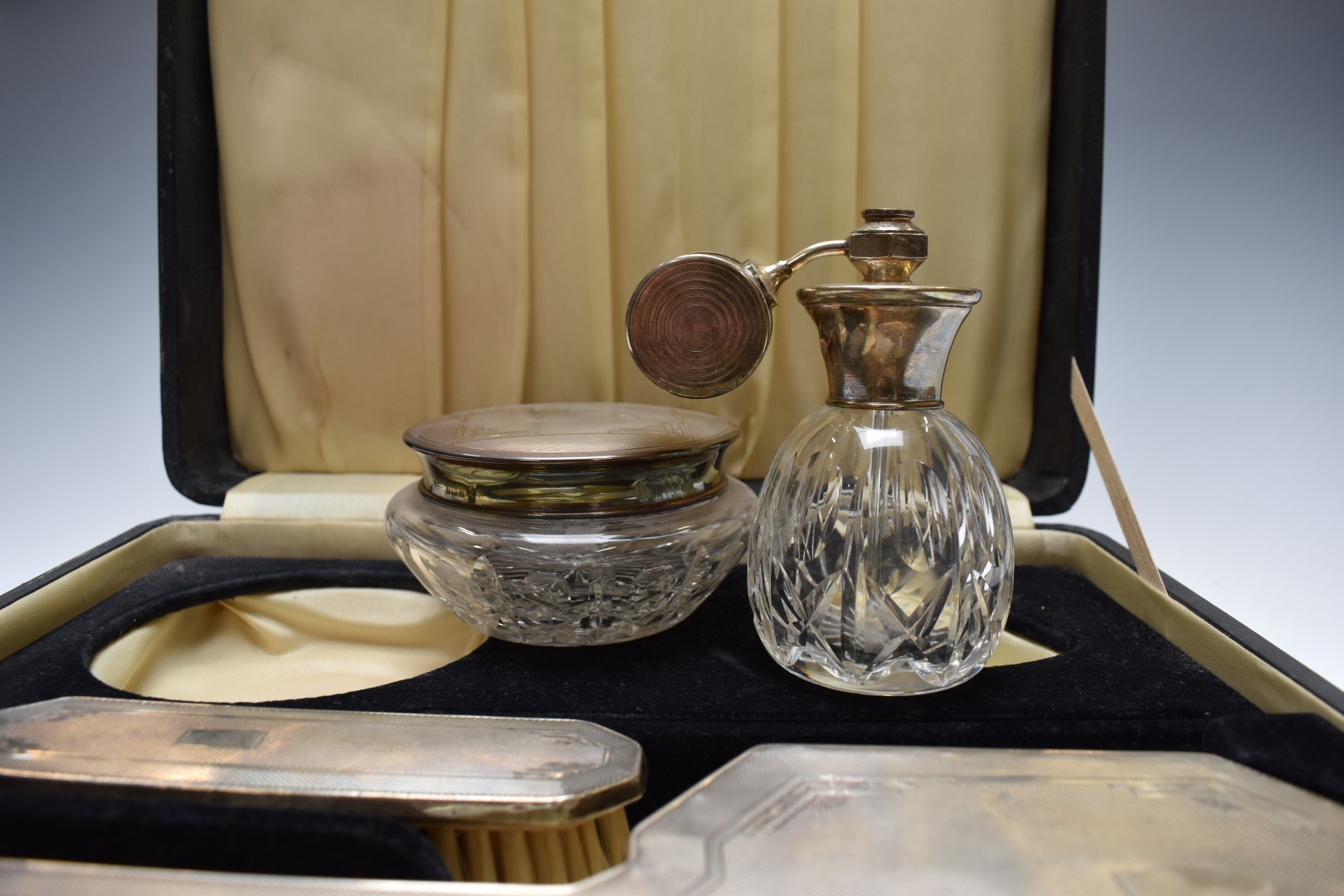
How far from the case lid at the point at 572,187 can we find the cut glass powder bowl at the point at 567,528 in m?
0.25

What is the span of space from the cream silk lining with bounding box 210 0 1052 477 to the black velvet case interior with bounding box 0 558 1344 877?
0.27 m

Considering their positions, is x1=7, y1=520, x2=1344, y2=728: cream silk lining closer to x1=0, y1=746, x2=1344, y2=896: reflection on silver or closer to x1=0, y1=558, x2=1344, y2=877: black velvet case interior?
x1=0, y1=558, x2=1344, y2=877: black velvet case interior

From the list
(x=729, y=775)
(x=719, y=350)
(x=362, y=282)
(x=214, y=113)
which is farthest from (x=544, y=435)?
(x=214, y=113)

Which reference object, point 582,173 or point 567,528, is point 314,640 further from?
point 582,173

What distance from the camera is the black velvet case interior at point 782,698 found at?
18.8 inches

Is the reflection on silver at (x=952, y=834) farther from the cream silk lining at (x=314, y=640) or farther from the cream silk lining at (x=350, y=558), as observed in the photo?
the cream silk lining at (x=314, y=640)

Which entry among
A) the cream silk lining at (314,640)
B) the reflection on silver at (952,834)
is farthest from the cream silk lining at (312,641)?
the reflection on silver at (952,834)

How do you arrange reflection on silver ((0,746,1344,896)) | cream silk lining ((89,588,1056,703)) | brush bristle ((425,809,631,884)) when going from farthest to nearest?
cream silk lining ((89,588,1056,703)) < brush bristle ((425,809,631,884)) < reflection on silver ((0,746,1344,896))

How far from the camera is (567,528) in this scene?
0.55 meters

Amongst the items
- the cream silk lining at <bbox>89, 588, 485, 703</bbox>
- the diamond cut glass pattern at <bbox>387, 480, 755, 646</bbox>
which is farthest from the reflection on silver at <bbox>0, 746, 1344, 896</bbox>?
the cream silk lining at <bbox>89, 588, 485, 703</bbox>

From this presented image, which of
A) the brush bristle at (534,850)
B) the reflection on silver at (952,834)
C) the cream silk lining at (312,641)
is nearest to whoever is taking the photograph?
the reflection on silver at (952,834)

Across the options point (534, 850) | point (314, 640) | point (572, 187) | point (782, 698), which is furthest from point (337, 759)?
point (572, 187)

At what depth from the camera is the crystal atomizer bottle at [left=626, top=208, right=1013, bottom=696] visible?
1.63 ft

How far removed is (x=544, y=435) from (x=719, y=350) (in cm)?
12
